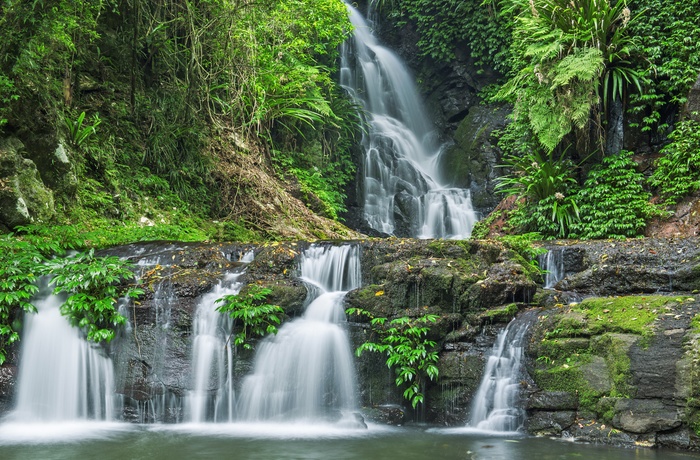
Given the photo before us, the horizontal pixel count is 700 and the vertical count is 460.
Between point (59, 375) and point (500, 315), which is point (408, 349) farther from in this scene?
point (59, 375)

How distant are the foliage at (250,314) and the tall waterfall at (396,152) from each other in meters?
7.63

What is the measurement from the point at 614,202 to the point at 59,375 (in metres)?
Result: 8.83

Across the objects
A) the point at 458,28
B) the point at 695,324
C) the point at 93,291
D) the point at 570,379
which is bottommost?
the point at 570,379

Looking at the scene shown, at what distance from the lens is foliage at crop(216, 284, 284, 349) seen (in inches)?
246

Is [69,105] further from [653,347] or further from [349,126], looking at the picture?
[653,347]

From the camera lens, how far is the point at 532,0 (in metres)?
11.0

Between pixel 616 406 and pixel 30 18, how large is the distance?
327 inches

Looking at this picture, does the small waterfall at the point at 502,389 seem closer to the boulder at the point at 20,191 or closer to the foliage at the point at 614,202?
the foliage at the point at 614,202

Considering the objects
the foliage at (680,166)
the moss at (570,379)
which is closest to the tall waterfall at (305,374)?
the moss at (570,379)

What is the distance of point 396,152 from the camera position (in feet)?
52.8

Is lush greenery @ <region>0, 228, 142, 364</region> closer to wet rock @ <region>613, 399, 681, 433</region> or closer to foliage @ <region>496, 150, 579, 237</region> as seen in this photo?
wet rock @ <region>613, 399, 681, 433</region>

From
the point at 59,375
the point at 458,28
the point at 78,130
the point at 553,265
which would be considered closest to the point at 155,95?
the point at 78,130

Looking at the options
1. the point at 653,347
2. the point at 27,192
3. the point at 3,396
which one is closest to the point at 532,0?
the point at 653,347

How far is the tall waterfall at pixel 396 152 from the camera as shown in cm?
1404
